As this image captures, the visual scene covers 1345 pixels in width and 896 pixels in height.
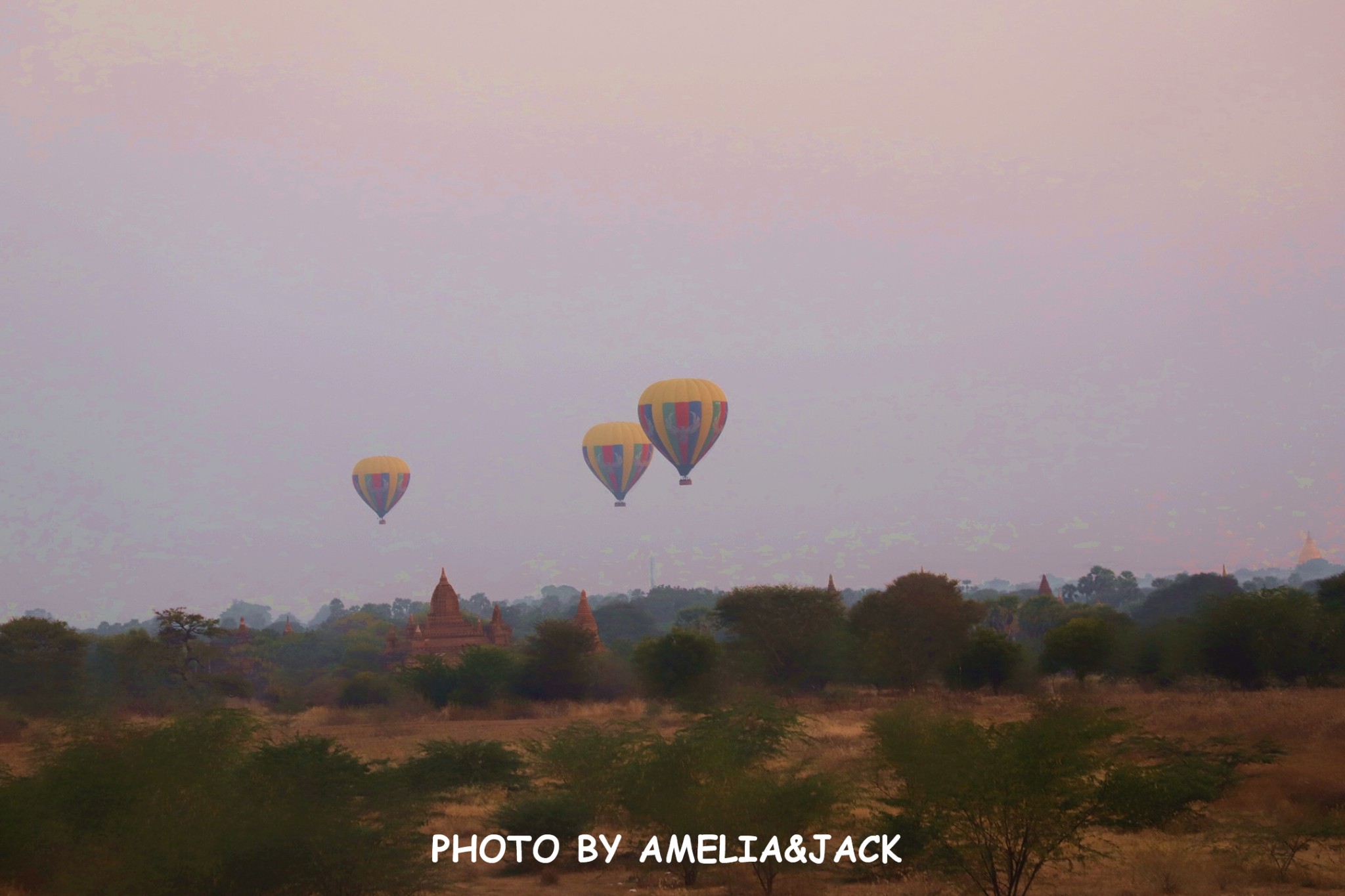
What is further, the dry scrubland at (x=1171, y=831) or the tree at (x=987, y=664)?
the tree at (x=987, y=664)

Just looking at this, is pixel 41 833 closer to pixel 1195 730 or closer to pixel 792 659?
pixel 1195 730

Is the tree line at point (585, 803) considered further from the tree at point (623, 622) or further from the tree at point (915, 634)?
the tree at point (623, 622)

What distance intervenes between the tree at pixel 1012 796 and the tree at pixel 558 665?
109 ft

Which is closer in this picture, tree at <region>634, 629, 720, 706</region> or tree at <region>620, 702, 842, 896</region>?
tree at <region>620, 702, 842, 896</region>

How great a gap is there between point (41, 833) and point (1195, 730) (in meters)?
23.6

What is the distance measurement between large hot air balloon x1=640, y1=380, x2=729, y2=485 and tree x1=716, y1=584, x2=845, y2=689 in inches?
578

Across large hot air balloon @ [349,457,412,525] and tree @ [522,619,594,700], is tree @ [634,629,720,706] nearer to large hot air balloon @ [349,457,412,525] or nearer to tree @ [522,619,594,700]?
tree @ [522,619,594,700]

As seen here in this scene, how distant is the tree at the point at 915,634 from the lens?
47344mm

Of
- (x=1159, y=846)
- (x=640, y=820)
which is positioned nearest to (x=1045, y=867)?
(x=1159, y=846)

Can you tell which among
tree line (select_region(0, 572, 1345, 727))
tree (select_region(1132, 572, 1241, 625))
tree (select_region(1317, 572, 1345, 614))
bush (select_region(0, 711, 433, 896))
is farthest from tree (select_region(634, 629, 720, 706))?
tree (select_region(1132, 572, 1241, 625))

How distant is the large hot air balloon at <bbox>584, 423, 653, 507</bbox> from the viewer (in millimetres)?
73312

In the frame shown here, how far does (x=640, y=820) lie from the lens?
18.4 meters

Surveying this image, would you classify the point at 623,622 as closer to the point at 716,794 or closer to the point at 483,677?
the point at 483,677

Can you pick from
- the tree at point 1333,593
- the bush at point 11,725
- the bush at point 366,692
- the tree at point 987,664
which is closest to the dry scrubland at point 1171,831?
the bush at point 11,725
